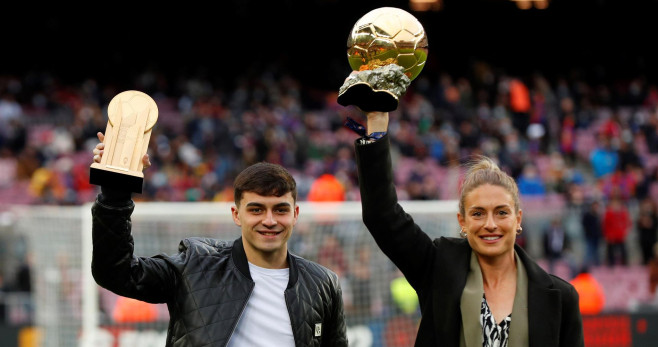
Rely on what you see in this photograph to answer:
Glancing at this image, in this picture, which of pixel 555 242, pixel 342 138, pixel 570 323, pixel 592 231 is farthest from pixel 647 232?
pixel 570 323

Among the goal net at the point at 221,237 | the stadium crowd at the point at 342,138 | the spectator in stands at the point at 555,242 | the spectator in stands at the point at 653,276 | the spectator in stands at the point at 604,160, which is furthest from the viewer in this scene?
the spectator in stands at the point at 604,160

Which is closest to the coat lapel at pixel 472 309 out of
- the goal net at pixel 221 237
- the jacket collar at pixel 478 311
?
the jacket collar at pixel 478 311

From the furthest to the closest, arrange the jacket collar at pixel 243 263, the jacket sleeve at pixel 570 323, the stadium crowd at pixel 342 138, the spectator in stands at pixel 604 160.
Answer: the spectator in stands at pixel 604 160
the stadium crowd at pixel 342 138
the jacket collar at pixel 243 263
the jacket sleeve at pixel 570 323

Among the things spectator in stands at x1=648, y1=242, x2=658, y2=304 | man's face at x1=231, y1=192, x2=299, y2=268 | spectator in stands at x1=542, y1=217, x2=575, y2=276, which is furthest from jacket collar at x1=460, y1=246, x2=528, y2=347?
spectator in stands at x1=648, y1=242, x2=658, y2=304

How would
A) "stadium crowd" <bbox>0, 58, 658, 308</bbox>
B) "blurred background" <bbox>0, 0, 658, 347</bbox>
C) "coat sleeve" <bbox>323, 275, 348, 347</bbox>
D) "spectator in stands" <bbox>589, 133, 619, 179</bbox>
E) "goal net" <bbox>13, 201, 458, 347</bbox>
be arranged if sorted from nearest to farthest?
"coat sleeve" <bbox>323, 275, 348, 347</bbox> < "goal net" <bbox>13, 201, 458, 347</bbox> < "blurred background" <bbox>0, 0, 658, 347</bbox> < "stadium crowd" <bbox>0, 58, 658, 308</bbox> < "spectator in stands" <bbox>589, 133, 619, 179</bbox>

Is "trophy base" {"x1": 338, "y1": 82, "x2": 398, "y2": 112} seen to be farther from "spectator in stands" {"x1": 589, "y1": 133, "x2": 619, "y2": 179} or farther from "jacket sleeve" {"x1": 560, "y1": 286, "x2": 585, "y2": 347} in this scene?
"spectator in stands" {"x1": 589, "y1": 133, "x2": 619, "y2": 179}

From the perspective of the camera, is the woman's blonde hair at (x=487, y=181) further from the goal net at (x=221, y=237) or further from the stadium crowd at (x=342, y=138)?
the stadium crowd at (x=342, y=138)

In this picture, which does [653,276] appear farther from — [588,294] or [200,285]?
[200,285]

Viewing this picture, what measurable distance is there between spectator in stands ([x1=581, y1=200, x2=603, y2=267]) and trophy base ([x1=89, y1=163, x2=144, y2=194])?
10.7 m

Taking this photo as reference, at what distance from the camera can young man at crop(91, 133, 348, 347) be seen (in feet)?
11.1

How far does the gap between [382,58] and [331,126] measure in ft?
55.5

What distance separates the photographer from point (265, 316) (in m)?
3.46

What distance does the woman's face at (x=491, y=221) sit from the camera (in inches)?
123

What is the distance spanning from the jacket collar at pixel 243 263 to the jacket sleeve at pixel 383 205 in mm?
541
